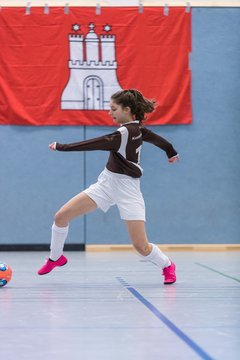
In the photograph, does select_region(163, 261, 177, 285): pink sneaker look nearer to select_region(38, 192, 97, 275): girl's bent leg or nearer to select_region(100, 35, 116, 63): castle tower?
select_region(38, 192, 97, 275): girl's bent leg

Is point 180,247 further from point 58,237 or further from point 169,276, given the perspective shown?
point 58,237

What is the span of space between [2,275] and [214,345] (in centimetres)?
263

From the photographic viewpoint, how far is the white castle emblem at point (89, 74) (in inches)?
407

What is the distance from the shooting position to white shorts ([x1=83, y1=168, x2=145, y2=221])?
5.55m

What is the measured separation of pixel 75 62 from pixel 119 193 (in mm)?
5145

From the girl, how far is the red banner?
4.63 m

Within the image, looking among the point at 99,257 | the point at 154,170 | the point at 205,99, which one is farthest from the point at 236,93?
the point at 99,257

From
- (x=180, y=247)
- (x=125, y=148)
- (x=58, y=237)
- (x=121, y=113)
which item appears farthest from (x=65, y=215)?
(x=180, y=247)

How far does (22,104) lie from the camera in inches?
407

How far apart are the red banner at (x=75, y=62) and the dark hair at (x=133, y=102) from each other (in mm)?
4592

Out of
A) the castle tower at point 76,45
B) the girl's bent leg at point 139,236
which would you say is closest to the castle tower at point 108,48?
the castle tower at point 76,45

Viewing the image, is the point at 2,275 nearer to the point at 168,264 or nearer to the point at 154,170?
the point at 168,264

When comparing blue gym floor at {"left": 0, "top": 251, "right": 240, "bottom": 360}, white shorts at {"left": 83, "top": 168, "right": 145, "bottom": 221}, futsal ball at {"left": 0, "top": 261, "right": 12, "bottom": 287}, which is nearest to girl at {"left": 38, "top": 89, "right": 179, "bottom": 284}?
white shorts at {"left": 83, "top": 168, "right": 145, "bottom": 221}

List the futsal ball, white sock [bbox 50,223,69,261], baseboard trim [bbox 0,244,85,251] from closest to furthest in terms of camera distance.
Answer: the futsal ball → white sock [bbox 50,223,69,261] → baseboard trim [bbox 0,244,85,251]
